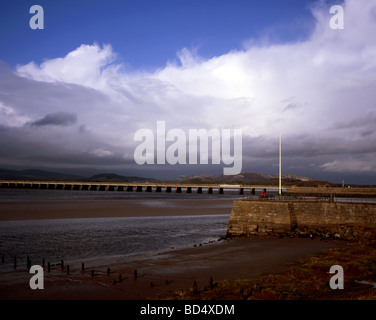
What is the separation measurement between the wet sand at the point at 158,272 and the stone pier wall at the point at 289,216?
3779 millimetres

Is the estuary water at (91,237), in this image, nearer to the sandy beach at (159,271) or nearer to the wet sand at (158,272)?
the sandy beach at (159,271)

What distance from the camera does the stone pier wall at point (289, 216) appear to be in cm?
2603

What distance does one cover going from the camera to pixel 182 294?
11.6m

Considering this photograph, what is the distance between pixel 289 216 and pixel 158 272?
15.2 metres

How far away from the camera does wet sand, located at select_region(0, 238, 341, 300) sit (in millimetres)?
12438

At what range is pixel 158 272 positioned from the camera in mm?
15523

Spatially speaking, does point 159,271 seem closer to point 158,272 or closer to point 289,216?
point 158,272

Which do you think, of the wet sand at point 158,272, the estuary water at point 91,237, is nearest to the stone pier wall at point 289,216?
the estuary water at point 91,237

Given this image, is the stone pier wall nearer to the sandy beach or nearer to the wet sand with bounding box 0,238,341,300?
the sandy beach

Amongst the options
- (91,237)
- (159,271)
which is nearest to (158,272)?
(159,271)

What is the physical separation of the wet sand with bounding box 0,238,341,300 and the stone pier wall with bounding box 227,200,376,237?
378 cm

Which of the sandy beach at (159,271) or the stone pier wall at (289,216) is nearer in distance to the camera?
the sandy beach at (159,271)
